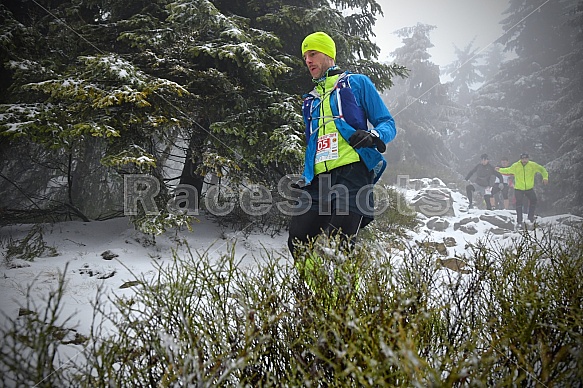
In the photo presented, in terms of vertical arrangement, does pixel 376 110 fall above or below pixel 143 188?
above

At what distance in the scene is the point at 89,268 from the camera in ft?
10.8

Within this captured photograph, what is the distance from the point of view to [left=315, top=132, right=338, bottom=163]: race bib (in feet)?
8.20

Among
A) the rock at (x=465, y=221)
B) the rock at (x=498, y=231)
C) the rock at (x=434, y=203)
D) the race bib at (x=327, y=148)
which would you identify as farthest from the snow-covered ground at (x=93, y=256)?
the rock at (x=434, y=203)

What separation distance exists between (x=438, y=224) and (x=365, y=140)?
8345mm

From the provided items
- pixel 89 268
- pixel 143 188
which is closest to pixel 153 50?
pixel 143 188

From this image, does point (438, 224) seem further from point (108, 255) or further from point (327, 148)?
point (108, 255)

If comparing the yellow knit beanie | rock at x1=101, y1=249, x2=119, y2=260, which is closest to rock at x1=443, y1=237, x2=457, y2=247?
the yellow knit beanie

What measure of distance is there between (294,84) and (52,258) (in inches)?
164

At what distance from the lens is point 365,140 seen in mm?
2260

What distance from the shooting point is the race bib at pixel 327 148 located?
2.50m

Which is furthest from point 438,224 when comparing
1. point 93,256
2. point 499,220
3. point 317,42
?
point 93,256

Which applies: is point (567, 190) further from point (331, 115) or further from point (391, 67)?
point (331, 115)

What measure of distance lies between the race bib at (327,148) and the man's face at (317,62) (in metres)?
0.61

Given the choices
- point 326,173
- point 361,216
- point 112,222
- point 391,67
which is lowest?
point 112,222
